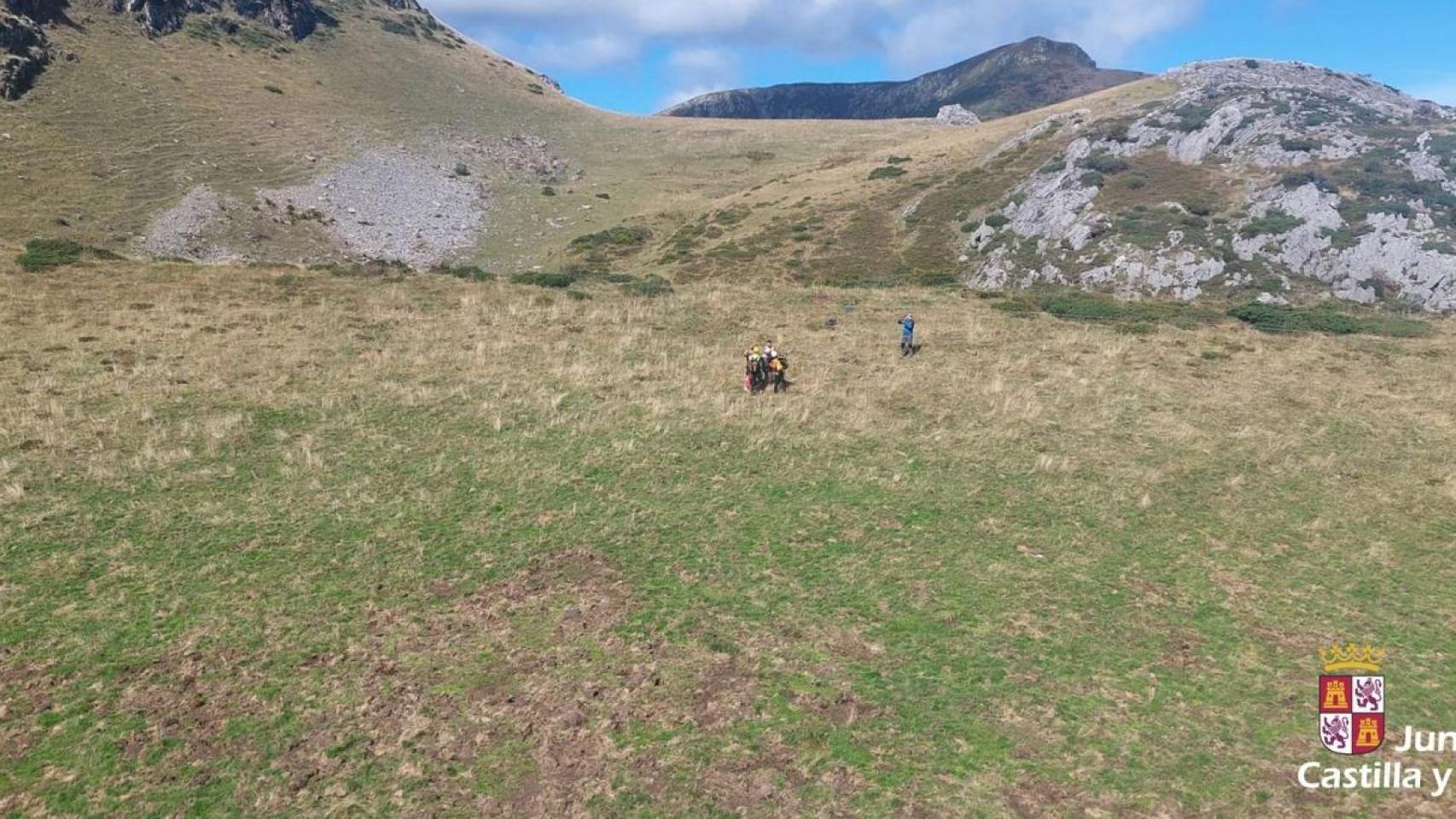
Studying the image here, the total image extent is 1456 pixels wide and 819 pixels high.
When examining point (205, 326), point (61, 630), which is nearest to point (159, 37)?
point (205, 326)

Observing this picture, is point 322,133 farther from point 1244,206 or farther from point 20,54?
point 1244,206

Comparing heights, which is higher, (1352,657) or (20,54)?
(20,54)

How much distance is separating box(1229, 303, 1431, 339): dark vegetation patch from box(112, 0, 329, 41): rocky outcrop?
4628 inches

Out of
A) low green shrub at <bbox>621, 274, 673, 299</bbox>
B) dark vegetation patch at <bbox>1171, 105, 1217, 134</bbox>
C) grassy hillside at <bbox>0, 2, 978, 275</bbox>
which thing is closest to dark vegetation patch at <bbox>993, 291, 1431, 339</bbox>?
low green shrub at <bbox>621, 274, 673, 299</bbox>

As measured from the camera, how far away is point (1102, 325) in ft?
117

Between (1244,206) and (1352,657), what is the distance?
51.8 m

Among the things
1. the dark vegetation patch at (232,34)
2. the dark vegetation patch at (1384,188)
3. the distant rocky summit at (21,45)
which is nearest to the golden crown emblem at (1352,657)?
the dark vegetation patch at (1384,188)

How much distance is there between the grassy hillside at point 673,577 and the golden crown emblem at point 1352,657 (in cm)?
30

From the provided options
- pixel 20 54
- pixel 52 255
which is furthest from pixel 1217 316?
pixel 20 54

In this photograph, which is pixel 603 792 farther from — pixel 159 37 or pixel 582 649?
pixel 159 37

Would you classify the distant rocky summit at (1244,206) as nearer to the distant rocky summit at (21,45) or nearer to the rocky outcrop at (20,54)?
the rocky outcrop at (20,54)

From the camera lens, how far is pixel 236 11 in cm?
10694

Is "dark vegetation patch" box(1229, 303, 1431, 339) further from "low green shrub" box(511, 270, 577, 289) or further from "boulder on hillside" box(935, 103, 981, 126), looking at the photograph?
"boulder on hillside" box(935, 103, 981, 126)

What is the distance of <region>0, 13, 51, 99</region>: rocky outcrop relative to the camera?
68875 millimetres
